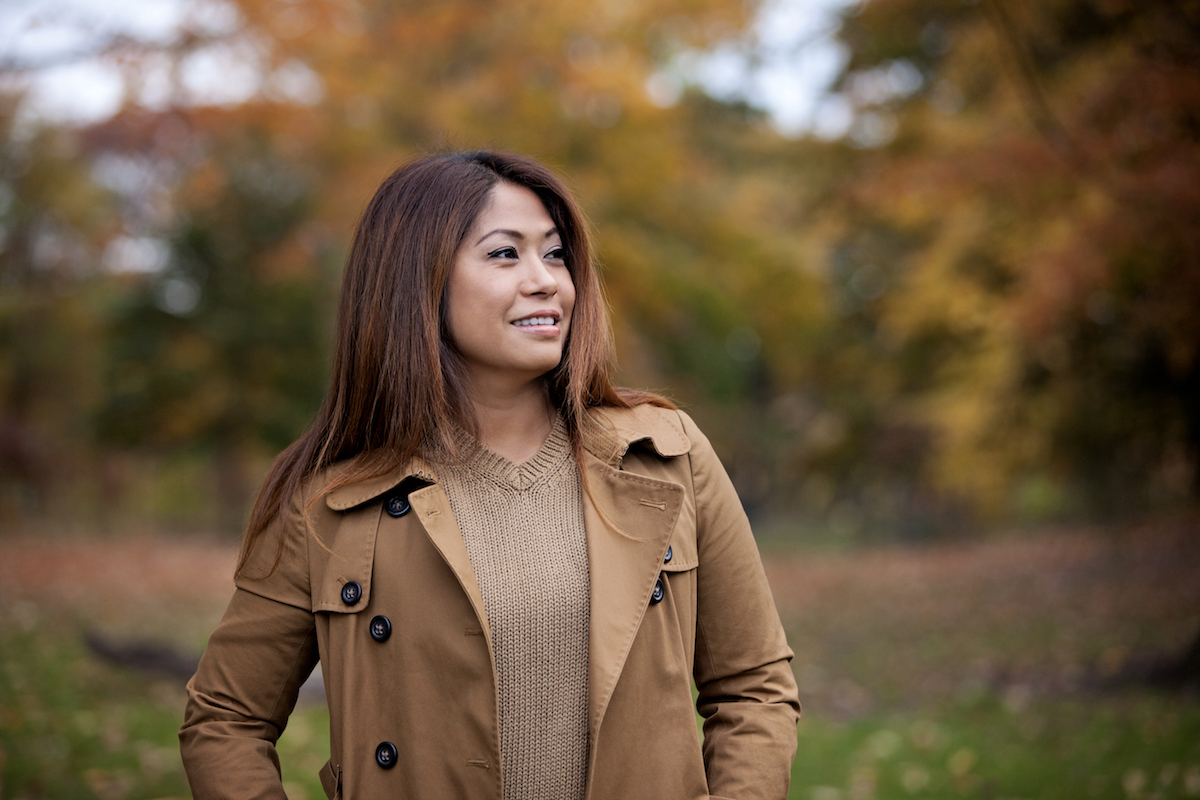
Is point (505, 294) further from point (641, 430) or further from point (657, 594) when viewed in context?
point (657, 594)

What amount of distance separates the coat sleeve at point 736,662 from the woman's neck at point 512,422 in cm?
36

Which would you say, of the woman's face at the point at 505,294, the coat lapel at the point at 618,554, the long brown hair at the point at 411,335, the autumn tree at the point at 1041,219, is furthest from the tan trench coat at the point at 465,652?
the autumn tree at the point at 1041,219

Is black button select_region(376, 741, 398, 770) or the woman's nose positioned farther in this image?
the woman's nose

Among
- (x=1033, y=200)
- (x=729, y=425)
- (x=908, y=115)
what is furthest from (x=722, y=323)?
(x=729, y=425)

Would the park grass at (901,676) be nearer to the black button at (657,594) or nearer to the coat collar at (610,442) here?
the coat collar at (610,442)

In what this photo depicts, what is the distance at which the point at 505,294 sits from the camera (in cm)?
220

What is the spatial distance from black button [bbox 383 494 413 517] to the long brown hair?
6 cm

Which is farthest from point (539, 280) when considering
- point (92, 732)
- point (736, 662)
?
point (92, 732)

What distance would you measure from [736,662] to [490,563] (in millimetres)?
559

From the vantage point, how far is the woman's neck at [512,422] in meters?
2.30

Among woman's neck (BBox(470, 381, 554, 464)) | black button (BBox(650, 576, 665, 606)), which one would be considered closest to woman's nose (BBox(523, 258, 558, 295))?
woman's neck (BBox(470, 381, 554, 464))

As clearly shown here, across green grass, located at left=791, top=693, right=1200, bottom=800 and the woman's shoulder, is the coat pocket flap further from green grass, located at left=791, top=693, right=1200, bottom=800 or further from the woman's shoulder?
green grass, located at left=791, top=693, right=1200, bottom=800

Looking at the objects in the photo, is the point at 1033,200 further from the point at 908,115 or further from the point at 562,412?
the point at 562,412

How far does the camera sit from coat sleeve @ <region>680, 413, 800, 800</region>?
2.07m
